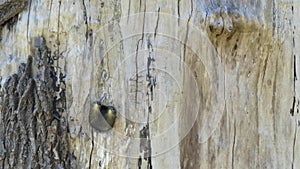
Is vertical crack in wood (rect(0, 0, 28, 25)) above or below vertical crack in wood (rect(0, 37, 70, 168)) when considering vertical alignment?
above

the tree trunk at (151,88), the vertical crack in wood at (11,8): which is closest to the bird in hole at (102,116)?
the tree trunk at (151,88)

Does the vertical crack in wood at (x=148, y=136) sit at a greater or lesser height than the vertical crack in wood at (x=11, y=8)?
lesser

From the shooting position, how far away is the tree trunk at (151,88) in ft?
5.29

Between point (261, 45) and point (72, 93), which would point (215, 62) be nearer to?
point (261, 45)

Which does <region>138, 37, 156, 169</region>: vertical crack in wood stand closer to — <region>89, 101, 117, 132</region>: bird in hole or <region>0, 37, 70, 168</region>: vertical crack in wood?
<region>89, 101, 117, 132</region>: bird in hole

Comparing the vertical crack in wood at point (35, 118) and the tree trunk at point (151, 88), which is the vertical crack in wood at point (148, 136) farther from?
the vertical crack in wood at point (35, 118)

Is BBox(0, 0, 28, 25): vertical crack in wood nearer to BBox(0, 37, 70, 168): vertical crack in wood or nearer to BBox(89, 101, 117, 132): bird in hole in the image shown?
BBox(0, 37, 70, 168): vertical crack in wood

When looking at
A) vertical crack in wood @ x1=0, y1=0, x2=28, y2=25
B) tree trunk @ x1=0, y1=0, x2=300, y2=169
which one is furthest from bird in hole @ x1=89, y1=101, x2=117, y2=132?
vertical crack in wood @ x1=0, y1=0, x2=28, y2=25

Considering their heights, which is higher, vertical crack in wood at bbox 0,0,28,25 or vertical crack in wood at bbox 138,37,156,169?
vertical crack in wood at bbox 0,0,28,25

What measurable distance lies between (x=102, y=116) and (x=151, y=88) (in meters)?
0.14

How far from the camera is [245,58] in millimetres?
1650

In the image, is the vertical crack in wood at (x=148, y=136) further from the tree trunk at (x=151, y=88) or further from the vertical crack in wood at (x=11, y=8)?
the vertical crack in wood at (x=11, y=8)

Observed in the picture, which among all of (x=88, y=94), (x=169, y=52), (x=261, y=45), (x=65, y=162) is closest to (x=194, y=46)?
(x=169, y=52)

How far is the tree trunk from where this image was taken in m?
1.61
